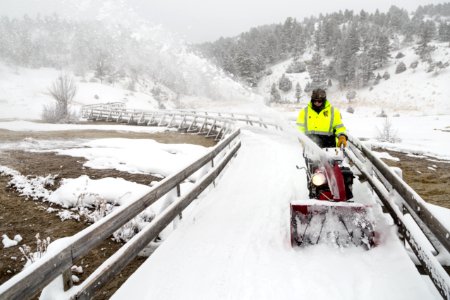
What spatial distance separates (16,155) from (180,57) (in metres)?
78.9

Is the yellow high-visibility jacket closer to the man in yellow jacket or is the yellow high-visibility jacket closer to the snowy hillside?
the man in yellow jacket

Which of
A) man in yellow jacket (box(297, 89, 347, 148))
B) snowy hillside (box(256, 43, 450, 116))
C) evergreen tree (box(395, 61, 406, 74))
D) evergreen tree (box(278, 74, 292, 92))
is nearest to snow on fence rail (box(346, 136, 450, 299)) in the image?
man in yellow jacket (box(297, 89, 347, 148))

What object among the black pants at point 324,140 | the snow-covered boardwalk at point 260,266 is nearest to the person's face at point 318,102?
the black pants at point 324,140

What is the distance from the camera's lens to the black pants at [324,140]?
5.77m

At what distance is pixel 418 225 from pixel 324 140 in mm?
2258

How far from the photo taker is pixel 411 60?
7431 centimetres

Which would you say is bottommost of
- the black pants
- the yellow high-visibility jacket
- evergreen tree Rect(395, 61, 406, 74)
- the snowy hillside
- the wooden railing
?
the wooden railing

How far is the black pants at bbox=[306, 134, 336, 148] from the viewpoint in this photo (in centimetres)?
577

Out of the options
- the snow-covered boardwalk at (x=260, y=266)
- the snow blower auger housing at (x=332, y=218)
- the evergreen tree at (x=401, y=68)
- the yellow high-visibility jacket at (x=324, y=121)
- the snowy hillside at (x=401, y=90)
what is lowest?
the snow-covered boardwalk at (x=260, y=266)

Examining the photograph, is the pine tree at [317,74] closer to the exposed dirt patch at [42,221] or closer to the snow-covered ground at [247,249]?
the snow-covered ground at [247,249]

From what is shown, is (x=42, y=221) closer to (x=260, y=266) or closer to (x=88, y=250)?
(x=88, y=250)

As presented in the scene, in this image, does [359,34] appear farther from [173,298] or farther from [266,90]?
[173,298]

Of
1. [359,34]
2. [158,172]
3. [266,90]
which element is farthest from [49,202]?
[359,34]

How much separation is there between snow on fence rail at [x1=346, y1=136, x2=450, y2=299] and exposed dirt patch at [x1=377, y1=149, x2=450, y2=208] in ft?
6.42
